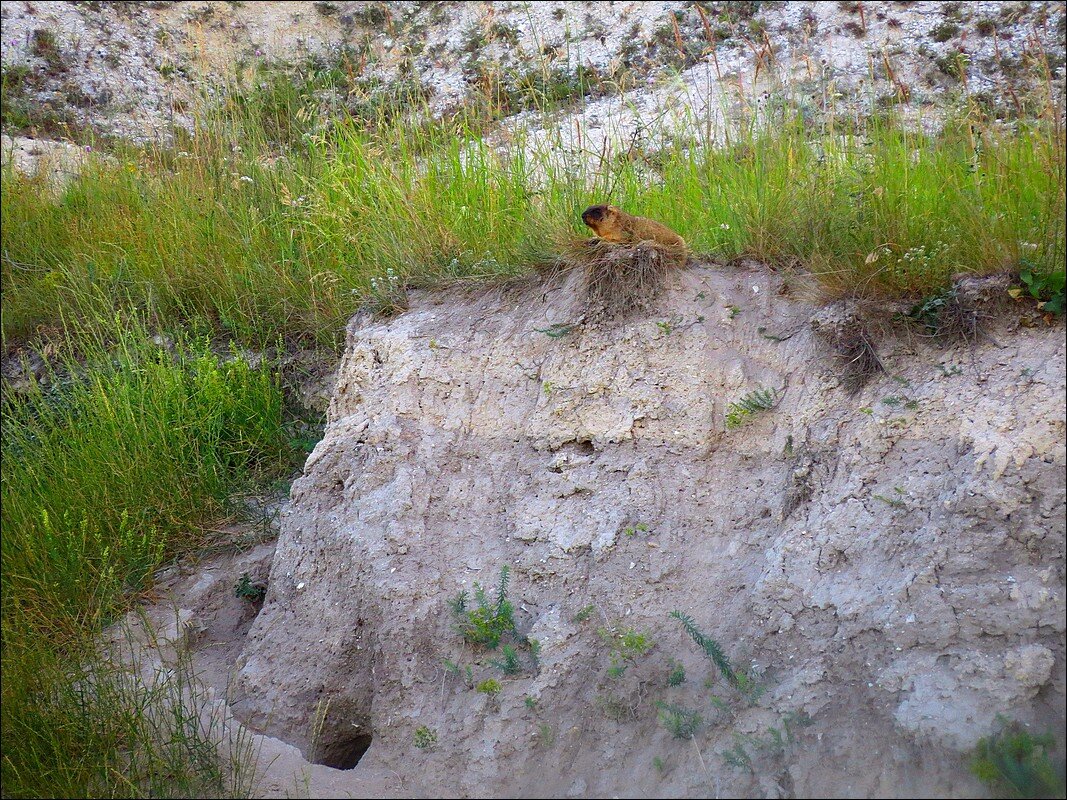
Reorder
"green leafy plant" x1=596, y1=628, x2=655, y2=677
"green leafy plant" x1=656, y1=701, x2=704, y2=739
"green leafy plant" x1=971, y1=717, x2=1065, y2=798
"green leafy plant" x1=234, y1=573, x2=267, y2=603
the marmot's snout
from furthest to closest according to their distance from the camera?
"green leafy plant" x1=234, y1=573, x2=267, y2=603, the marmot's snout, "green leafy plant" x1=596, y1=628, x2=655, y2=677, "green leafy plant" x1=656, y1=701, x2=704, y2=739, "green leafy plant" x1=971, y1=717, x2=1065, y2=798

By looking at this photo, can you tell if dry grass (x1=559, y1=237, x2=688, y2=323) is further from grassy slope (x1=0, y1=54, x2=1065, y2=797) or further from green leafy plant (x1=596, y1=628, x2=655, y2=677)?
green leafy plant (x1=596, y1=628, x2=655, y2=677)

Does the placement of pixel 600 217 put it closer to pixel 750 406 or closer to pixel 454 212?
pixel 750 406

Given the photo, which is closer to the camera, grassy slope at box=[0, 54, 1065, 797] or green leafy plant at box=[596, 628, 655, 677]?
green leafy plant at box=[596, 628, 655, 677]

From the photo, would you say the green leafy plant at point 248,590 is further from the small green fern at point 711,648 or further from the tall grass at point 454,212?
the small green fern at point 711,648

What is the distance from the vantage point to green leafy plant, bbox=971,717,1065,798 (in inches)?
83.7

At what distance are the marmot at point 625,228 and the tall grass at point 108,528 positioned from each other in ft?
7.35

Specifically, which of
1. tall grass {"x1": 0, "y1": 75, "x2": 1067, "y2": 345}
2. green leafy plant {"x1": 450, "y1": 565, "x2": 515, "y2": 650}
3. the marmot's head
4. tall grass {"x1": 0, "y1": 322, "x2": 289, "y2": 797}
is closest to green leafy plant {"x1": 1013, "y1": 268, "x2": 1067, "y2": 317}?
tall grass {"x1": 0, "y1": 75, "x2": 1067, "y2": 345}

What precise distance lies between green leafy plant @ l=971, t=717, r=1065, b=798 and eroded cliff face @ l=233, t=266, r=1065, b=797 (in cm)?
6

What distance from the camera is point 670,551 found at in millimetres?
3215

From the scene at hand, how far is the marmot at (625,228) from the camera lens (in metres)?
3.59

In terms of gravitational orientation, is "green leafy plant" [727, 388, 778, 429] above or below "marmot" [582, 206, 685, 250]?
below

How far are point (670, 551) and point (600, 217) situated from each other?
1447 mm

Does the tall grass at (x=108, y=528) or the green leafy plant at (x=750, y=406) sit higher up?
the green leafy plant at (x=750, y=406)

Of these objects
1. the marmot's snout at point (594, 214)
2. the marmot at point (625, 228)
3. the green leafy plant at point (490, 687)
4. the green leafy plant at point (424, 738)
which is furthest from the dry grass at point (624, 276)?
the green leafy plant at point (424, 738)
